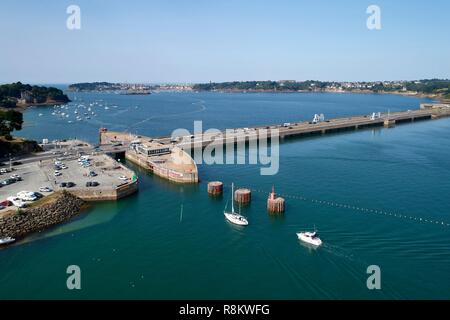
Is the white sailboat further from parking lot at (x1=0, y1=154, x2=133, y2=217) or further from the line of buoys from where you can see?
parking lot at (x1=0, y1=154, x2=133, y2=217)

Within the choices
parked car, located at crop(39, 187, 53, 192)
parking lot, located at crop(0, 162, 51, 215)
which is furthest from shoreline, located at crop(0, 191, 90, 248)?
parking lot, located at crop(0, 162, 51, 215)

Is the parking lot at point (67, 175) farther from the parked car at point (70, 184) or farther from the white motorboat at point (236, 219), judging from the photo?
the white motorboat at point (236, 219)

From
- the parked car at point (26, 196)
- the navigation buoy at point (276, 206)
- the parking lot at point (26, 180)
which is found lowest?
the navigation buoy at point (276, 206)

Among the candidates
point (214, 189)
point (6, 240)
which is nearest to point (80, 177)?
point (6, 240)

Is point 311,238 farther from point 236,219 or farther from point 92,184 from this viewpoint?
point 92,184

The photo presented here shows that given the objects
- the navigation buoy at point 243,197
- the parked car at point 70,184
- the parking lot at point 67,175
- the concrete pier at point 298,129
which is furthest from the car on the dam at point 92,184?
the concrete pier at point 298,129
